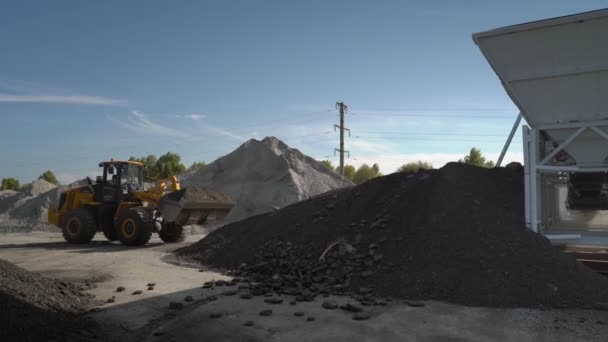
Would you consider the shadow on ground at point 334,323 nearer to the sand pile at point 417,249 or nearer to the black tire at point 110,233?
the sand pile at point 417,249

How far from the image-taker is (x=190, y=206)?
12867 millimetres

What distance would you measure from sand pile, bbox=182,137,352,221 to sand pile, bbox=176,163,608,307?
13668 mm

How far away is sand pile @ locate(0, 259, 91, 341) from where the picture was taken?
4758 millimetres

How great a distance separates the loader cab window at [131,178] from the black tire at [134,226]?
1.27m

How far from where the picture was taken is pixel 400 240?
8.16 m

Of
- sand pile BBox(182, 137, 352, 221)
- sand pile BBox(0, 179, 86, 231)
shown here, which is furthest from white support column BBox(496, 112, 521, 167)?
sand pile BBox(0, 179, 86, 231)

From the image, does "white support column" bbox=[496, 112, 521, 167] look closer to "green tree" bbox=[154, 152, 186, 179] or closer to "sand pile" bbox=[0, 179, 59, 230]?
"sand pile" bbox=[0, 179, 59, 230]

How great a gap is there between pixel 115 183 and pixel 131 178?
49 centimetres

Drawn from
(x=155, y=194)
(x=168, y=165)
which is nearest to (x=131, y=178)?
(x=155, y=194)

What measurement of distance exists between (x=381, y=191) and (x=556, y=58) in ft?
14.4

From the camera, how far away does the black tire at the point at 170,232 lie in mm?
14383

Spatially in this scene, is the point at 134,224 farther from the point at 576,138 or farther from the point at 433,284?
the point at 576,138

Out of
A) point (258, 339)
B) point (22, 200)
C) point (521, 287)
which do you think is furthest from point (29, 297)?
point (22, 200)

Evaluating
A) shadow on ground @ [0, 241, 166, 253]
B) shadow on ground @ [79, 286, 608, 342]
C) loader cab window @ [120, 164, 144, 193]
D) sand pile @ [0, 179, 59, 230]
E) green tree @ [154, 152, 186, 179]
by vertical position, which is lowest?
shadow on ground @ [79, 286, 608, 342]
